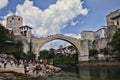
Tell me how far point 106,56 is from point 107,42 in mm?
4801

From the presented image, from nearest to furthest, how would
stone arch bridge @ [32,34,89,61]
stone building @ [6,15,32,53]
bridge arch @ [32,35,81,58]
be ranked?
stone building @ [6,15,32,53], bridge arch @ [32,35,81,58], stone arch bridge @ [32,34,89,61]

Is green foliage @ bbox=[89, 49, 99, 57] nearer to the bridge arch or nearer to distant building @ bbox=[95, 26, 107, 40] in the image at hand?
distant building @ bbox=[95, 26, 107, 40]

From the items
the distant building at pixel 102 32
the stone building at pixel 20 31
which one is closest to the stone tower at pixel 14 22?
the stone building at pixel 20 31

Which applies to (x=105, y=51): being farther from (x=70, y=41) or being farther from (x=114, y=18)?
(x=70, y=41)

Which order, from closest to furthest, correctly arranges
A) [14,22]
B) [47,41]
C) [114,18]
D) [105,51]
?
[105,51] < [114,18] < [47,41] < [14,22]

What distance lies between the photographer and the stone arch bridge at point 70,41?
5852cm

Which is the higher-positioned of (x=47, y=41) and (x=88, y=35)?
(x=88, y=35)

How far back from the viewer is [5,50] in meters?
40.6

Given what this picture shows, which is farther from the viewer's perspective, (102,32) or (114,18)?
(102,32)

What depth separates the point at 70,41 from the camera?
65125 millimetres

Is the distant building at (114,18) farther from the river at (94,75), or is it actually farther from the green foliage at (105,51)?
the river at (94,75)

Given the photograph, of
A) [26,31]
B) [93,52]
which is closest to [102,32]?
[93,52]

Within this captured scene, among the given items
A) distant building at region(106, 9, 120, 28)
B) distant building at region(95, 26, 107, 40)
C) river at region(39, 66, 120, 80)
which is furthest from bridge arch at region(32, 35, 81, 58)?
river at region(39, 66, 120, 80)

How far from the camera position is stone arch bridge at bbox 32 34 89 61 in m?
58.5
